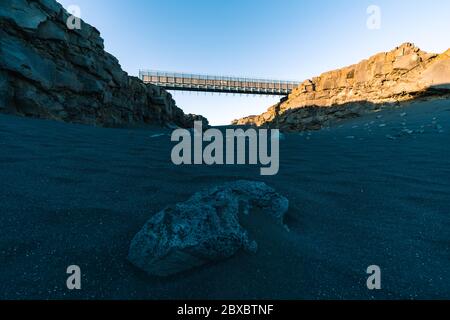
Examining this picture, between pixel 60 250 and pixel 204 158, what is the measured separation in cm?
246

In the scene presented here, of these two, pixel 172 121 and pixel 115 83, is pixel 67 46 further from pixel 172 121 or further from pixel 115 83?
pixel 172 121

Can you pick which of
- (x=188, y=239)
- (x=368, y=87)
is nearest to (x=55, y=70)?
(x=188, y=239)

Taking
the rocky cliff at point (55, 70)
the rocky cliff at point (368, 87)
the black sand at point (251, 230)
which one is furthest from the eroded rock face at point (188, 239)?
the rocky cliff at point (368, 87)

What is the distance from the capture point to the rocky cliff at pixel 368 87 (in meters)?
12.6

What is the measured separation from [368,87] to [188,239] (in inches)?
711

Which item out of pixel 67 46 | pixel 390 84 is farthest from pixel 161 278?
pixel 390 84

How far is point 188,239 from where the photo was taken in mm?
1343

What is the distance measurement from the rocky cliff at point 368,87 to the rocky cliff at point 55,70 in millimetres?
12744

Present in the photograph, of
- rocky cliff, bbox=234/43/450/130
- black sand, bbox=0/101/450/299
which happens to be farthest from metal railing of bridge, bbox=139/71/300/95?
black sand, bbox=0/101/450/299

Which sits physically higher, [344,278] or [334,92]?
[334,92]

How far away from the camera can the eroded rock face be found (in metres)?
1.32

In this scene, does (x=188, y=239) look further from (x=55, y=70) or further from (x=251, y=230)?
(x=55, y=70)

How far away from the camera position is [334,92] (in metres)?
17.8

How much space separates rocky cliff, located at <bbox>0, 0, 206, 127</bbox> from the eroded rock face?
28.9 ft
